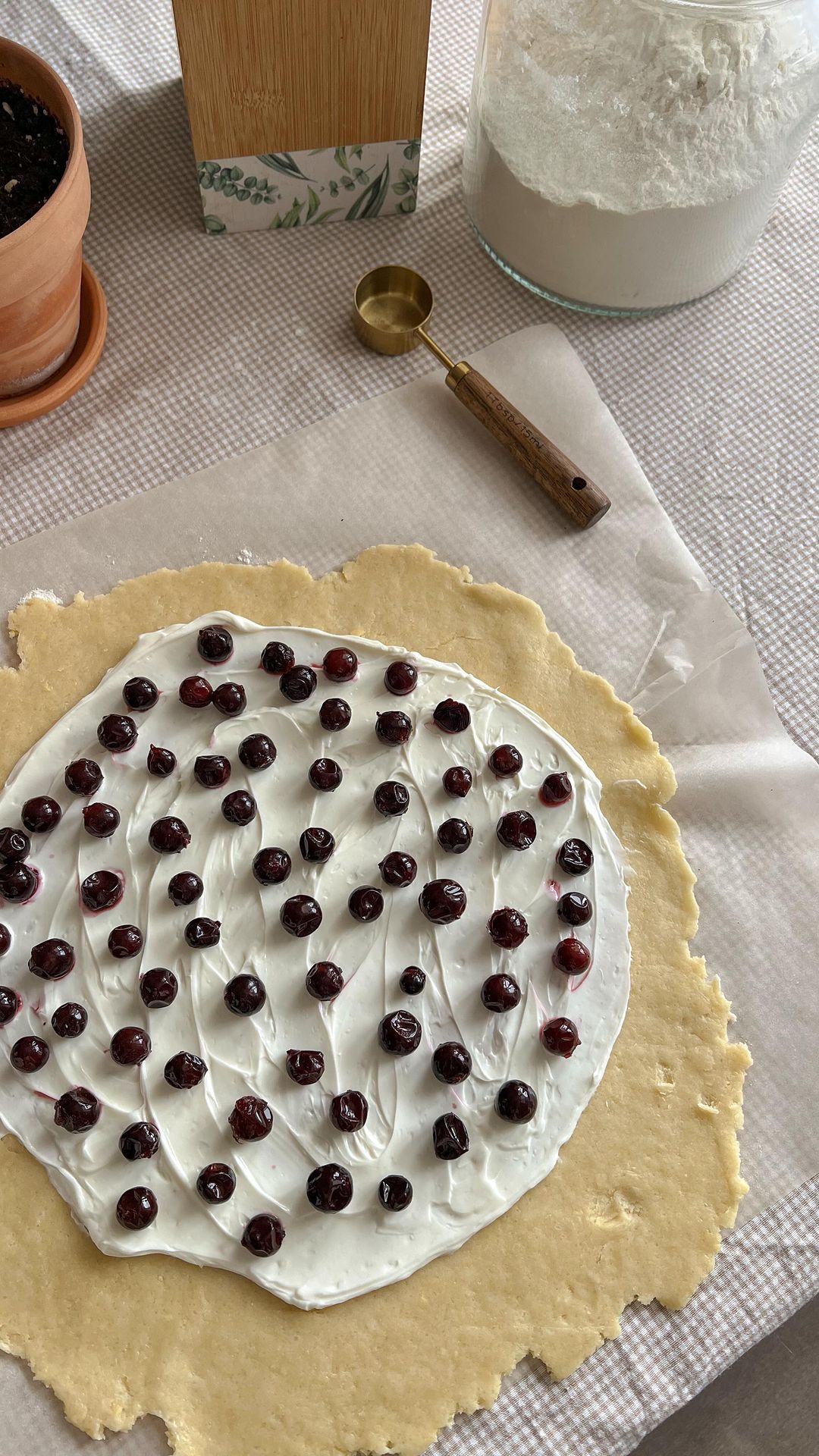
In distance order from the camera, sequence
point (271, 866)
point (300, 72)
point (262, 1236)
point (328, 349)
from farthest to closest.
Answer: point (328, 349) < point (300, 72) < point (271, 866) < point (262, 1236)

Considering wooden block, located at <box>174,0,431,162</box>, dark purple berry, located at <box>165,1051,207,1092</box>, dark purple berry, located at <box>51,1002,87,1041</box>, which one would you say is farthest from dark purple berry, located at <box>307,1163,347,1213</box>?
wooden block, located at <box>174,0,431,162</box>

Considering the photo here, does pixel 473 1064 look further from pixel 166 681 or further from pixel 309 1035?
pixel 166 681

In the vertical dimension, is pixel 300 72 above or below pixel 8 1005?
above

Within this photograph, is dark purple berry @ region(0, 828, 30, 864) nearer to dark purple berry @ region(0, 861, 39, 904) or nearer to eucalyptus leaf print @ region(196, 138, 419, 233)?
dark purple berry @ region(0, 861, 39, 904)

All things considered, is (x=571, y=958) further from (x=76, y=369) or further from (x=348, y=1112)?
(x=76, y=369)

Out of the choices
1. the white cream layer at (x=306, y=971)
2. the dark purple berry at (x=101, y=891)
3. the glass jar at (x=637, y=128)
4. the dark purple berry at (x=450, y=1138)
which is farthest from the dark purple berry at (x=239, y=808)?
the glass jar at (x=637, y=128)

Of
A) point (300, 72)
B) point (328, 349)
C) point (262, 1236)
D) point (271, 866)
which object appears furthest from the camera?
point (328, 349)

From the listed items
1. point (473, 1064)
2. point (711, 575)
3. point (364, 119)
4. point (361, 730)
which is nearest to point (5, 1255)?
point (473, 1064)

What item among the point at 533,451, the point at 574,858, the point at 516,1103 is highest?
the point at 533,451

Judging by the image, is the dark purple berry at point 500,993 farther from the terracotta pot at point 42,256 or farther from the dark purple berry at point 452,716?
the terracotta pot at point 42,256

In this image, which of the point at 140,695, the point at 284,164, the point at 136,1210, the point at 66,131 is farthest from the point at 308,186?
the point at 136,1210
